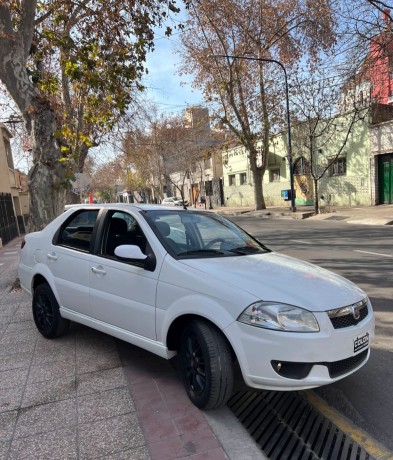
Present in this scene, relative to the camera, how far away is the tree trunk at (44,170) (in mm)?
8102

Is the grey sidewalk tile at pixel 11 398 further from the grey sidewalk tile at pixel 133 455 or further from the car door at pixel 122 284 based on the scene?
the grey sidewalk tile at pixel 133 455

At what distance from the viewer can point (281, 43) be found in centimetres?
2508

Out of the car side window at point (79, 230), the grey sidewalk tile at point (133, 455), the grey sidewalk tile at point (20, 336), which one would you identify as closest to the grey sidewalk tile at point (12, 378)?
the grey sidewalk tile at point (20, 336)

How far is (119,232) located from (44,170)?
4.76 metres

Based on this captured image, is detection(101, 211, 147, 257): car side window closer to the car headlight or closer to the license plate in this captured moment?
the car headlight

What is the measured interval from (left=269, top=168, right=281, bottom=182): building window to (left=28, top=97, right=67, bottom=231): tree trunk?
2522cm

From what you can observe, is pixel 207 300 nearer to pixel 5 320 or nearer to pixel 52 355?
pixel 52 355

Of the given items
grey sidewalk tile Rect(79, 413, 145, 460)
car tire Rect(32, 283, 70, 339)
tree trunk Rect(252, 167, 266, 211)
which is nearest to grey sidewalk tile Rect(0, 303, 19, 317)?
car tire Rect(32, 283, 70, 339)

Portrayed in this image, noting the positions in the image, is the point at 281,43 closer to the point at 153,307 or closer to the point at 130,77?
the point at 130,77

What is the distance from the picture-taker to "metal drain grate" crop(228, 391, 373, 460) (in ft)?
8.81

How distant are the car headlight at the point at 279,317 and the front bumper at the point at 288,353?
36mm

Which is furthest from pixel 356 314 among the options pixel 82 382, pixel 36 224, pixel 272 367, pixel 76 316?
pixel 36 224

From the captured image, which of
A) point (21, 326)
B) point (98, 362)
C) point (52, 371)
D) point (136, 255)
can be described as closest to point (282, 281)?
point (136, 255)

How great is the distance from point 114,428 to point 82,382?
88cm
